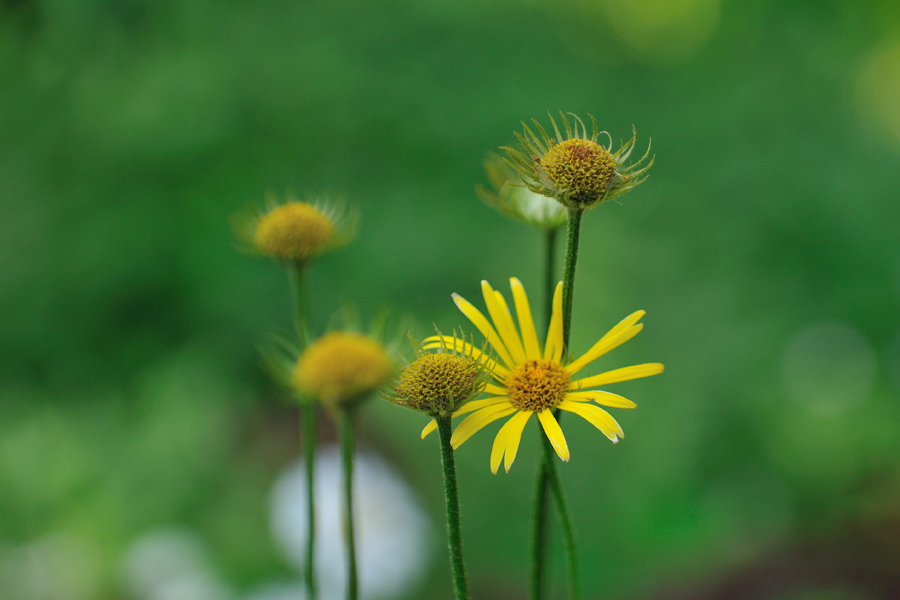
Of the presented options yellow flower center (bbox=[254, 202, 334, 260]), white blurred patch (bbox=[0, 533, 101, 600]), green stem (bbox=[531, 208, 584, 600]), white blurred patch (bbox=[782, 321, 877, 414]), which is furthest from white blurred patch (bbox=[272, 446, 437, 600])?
white blurred patch (bbox=[782, 321, 877, 414])

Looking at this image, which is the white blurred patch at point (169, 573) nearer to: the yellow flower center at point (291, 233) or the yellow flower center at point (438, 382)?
the yellow flower center at point (291, 233)

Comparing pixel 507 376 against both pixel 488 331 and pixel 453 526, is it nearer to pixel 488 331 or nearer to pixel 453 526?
pixel 488 331

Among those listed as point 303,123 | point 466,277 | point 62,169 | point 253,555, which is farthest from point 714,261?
point 62,169

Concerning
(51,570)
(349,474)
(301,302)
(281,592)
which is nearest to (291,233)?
(301,302)

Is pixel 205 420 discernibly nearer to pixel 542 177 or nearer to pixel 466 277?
pixel 466 277

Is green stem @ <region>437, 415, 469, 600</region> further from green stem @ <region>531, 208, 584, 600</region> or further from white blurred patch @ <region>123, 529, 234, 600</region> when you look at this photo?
white blurred patch @ <region>123, 529, 234, 600</region>

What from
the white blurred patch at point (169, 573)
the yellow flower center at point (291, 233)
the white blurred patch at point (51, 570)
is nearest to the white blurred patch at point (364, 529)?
the white blurred patch at point (169, 573)
